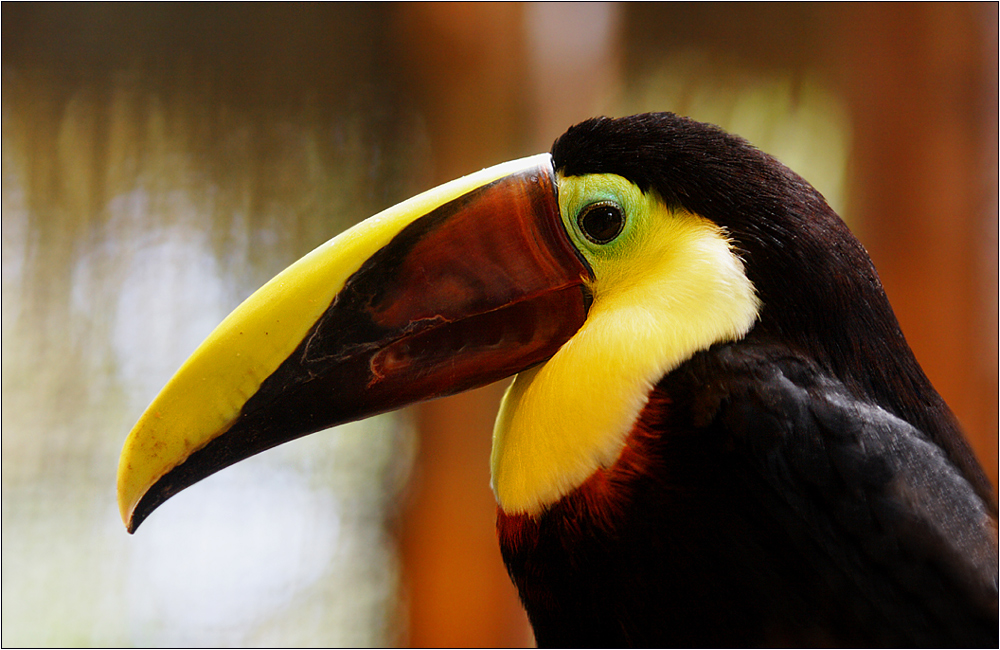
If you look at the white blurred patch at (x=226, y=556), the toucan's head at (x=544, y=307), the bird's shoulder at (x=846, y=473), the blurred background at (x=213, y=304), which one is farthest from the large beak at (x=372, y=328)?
the white blurred patch at (x=226, y=556)

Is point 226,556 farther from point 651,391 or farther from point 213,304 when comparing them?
point 651,391

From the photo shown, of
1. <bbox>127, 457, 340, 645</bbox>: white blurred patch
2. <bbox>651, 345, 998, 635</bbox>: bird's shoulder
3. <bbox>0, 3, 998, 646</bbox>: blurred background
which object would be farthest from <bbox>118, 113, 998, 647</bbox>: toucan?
<bbox>127, 457, 340, 645</bbox>: white blurred patch

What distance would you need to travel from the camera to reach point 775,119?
1274mm

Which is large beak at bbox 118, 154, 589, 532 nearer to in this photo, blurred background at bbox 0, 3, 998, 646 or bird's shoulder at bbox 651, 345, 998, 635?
bird's shoulder at bbox 651, 345, 998, 635

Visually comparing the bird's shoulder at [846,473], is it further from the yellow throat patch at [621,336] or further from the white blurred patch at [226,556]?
the white blurred patch at [226,556]

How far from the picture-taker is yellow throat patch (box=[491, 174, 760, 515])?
1.77 feet

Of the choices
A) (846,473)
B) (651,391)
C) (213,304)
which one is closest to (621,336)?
(651,391)

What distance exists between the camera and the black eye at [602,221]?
1.99 feet

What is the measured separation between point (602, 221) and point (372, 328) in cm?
19

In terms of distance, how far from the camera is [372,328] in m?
0.60

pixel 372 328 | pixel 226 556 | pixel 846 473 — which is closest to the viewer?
pixel 846 473

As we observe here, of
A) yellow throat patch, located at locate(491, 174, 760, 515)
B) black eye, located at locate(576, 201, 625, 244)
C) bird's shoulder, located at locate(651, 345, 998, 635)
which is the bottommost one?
bird's shoulder, located at locate(651, 345, 998, 635)

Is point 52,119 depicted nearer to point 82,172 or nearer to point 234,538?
point 82,172

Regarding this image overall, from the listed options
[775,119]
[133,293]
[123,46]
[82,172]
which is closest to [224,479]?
[133,293]
